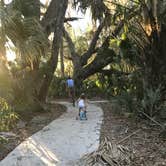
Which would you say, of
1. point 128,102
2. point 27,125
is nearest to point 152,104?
point 128,102

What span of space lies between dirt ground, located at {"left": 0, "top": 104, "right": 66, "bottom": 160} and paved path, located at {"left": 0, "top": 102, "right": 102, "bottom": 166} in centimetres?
21

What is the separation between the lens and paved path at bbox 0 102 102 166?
7.42 meters

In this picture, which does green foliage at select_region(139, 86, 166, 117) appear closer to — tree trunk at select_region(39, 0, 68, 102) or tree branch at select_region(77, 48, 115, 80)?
tree trunk at select_region(39, 0, 68, 102)

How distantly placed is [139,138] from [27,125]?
154 inches

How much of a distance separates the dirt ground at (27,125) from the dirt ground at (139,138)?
1.98 m

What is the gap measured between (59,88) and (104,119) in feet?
39.9

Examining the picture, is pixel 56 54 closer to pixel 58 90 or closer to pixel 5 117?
pixel 5 117

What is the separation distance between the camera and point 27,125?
1158cm

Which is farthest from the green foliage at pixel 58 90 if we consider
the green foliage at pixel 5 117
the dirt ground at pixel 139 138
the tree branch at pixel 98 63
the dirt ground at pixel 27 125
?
the green foliage at pixel 5 117

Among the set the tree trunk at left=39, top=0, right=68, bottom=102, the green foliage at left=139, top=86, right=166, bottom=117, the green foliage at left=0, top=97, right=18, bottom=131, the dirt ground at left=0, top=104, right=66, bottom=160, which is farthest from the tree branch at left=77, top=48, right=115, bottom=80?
the green foliage at left=0, top=97, right=18, bottom=131

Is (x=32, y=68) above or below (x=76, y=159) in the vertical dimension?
above

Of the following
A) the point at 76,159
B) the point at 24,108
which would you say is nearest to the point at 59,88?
the point at 24,108

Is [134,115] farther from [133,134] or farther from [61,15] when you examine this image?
[61,15]

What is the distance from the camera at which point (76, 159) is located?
7.45 meters
